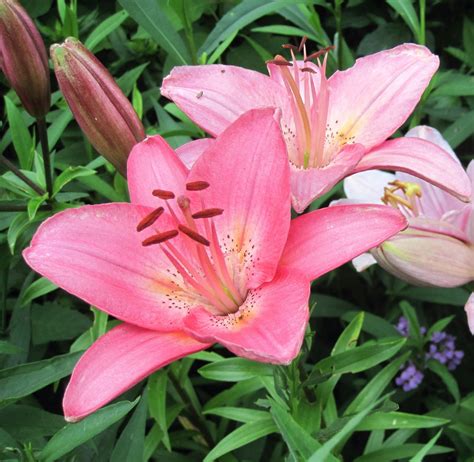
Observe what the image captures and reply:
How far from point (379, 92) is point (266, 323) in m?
0.34

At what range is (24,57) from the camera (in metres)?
0.99

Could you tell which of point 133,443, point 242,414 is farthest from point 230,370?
point 133,443

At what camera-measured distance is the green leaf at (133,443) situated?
2.67ft

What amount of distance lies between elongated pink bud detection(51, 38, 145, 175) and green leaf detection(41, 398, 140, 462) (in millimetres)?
285

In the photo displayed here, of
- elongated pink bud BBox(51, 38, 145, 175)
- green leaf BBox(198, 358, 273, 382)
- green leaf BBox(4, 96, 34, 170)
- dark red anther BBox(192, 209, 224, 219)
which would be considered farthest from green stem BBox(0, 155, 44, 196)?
dark red anther BBox(192, 209, 224, 219)

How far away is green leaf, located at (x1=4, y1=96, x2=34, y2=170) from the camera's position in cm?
125

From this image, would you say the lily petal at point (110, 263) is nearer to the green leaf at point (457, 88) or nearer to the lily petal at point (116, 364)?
the lily petal at point (116, 364)

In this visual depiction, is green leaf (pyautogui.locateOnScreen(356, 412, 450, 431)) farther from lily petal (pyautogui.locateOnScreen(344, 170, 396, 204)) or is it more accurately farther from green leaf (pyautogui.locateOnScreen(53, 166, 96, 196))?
green leaf (pyautogui.locateOnScreen(53, 166, 96, 196))

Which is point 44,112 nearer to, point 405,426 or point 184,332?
point 184,332

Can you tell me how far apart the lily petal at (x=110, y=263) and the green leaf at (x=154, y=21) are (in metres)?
0.49

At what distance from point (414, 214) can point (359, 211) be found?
0.29m

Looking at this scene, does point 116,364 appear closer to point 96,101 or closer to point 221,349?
point 96,101

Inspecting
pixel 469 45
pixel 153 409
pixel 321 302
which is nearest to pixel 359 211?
pixel 153 409

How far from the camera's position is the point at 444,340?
4.34ft
